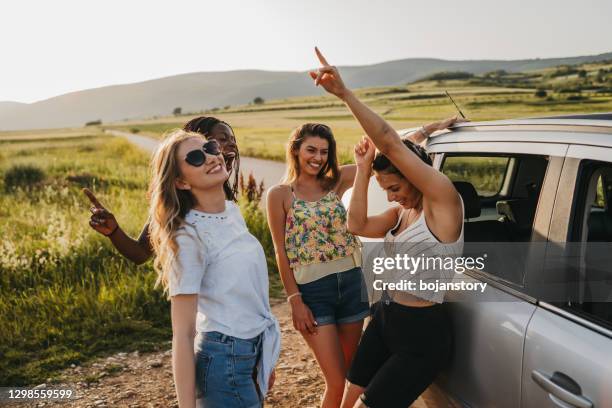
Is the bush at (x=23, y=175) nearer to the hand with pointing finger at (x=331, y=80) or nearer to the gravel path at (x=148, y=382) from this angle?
the gravel path at (x=148, y=382)

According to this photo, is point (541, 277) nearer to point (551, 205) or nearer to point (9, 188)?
point (551, 205)

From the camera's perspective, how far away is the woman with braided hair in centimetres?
244

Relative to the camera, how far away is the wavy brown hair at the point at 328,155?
2871 mm

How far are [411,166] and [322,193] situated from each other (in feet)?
2.97

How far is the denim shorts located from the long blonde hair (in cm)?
92

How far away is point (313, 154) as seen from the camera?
280 centimetres

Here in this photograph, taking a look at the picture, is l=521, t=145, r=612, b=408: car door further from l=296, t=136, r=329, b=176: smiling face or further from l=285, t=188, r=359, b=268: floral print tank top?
l=296, t=136, r=329, b=176: smiling face

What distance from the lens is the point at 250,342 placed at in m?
1.96

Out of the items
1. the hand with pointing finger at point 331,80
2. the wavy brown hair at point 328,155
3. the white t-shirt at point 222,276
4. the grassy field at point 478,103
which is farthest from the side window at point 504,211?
the grassy field at point 478,103

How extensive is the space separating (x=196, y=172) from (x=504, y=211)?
1764mm

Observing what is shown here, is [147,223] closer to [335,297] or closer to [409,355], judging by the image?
[335,297]

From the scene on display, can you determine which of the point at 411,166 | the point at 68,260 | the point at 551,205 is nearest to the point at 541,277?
the point at 551,205

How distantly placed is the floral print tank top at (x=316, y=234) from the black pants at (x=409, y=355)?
60 centimetres

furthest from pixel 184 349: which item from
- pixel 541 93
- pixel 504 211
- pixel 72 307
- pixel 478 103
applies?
pixel 541 93
